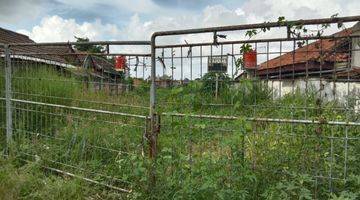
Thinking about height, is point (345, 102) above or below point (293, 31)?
below

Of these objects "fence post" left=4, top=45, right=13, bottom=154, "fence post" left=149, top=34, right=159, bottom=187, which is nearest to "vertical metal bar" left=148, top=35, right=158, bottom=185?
"fence post" left=149, top=34, right=159, bottom=187

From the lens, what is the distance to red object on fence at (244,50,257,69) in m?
4.07

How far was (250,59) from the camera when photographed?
410 centimetres

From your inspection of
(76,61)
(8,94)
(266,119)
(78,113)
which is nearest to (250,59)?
(266,119)

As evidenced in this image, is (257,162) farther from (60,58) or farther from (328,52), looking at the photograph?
(60,58)

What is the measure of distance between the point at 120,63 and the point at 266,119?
6.79 ft

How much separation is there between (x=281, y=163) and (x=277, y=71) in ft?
2.82

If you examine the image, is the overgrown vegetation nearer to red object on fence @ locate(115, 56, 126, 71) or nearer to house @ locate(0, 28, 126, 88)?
house @ locate(0, 28, 126, 88)

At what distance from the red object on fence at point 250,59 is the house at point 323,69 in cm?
12

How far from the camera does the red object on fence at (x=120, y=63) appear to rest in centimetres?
512

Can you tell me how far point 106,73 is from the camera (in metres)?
5.39

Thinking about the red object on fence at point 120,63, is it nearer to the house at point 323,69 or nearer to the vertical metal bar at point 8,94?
the house at point 323,69

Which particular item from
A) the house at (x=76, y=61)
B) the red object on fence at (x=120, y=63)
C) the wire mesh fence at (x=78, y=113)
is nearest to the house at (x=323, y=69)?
the wire mesh fence at (x=78, y=113)

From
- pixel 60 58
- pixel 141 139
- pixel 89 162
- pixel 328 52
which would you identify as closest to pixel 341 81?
pixel 328 52
